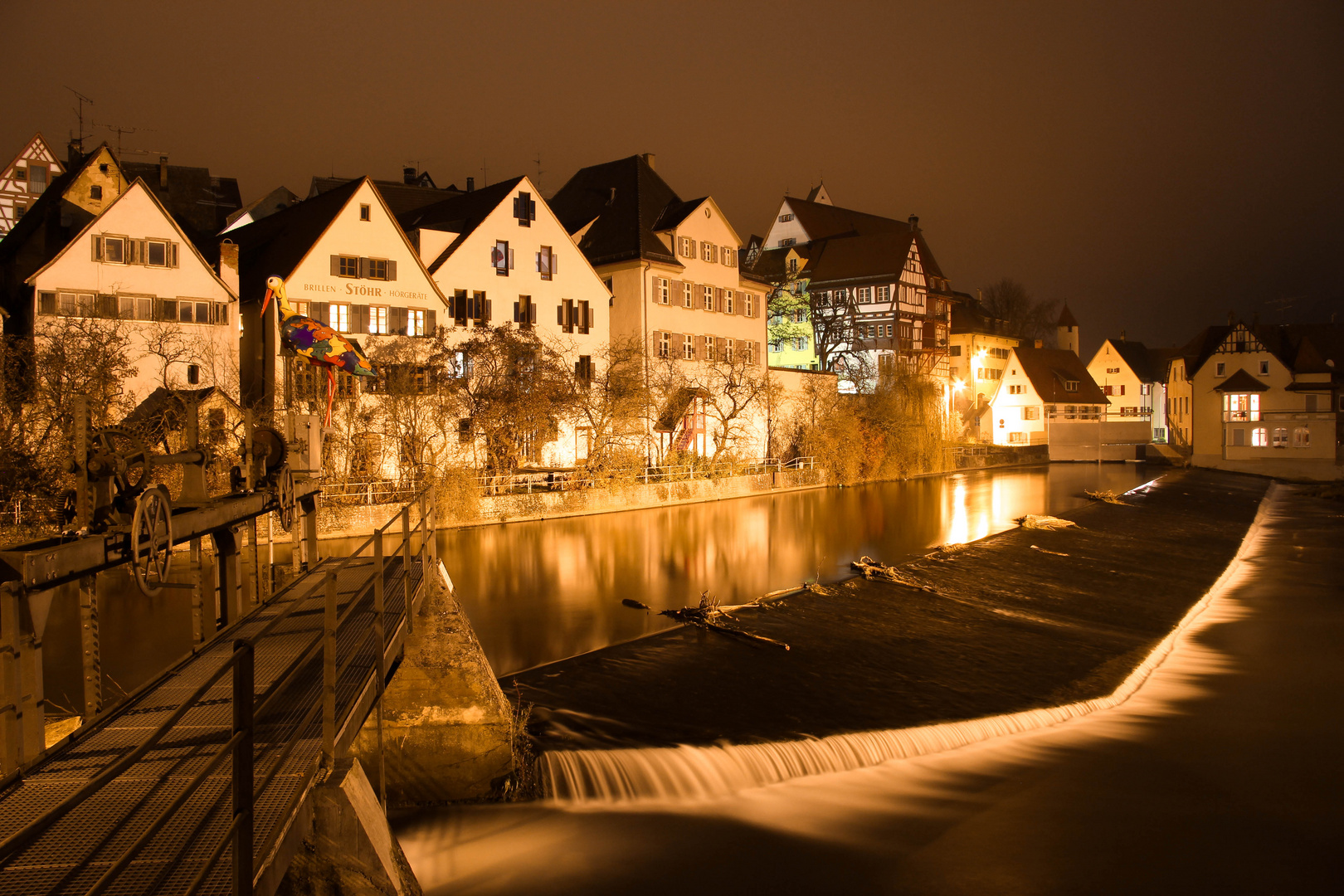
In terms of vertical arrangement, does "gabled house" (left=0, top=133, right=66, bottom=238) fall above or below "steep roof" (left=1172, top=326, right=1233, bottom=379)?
above

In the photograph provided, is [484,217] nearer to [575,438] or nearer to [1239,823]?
[575,438]

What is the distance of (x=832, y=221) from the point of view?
83.4 m

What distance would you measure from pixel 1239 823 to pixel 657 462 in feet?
108

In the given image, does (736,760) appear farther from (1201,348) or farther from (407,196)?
(1201,348)

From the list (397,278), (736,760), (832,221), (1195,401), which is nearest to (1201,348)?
(1195,401)

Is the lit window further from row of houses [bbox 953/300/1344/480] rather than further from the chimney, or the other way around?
row of houses [bbox 953/300/1344/480]

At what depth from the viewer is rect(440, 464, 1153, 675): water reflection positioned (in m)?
19.2

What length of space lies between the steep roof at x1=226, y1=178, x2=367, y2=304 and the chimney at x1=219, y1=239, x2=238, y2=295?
1.17 m

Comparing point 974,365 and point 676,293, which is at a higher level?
point 676,293

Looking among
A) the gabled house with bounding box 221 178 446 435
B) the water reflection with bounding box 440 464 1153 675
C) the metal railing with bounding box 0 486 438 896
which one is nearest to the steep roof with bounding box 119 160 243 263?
the gabled house with bounding box 221 178 446 435

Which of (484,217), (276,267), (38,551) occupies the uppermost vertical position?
(484,217)

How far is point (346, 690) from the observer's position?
7.42m

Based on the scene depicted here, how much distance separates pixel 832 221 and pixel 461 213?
4773cm

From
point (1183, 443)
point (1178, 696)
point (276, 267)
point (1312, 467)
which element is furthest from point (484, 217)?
point (1183, 443)
